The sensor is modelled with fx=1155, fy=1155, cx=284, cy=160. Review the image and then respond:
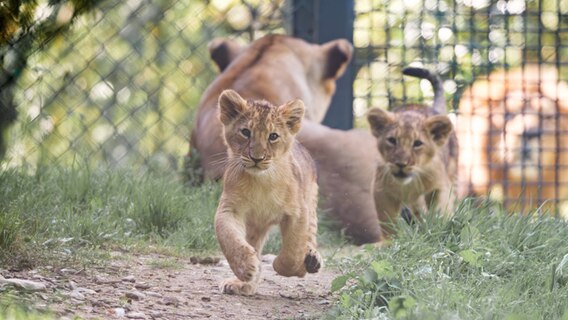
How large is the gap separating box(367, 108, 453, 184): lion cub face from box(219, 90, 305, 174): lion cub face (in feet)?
4.42

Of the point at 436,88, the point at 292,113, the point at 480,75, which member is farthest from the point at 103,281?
the point at 480,75

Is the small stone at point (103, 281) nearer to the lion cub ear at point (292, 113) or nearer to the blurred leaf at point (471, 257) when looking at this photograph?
the lion cub ear at point (292, 113)

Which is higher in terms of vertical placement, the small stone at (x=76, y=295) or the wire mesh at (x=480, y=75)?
the wire mesh at (x=480, y=75)

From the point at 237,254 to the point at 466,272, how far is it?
788mm

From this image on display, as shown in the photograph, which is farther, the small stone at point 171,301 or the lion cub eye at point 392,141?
the lion cub eye at point 392,141

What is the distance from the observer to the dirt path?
3627mm

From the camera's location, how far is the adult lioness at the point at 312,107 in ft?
20.1

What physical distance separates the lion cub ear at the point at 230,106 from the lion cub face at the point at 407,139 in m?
1.41

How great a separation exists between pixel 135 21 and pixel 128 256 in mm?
3842

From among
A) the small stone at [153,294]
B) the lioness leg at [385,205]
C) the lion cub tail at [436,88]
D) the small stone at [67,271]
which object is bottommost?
the lioness leg at [385,205]

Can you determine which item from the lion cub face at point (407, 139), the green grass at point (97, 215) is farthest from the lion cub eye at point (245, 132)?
the lion cub face at point (407, 139)

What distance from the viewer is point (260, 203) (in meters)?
4.16

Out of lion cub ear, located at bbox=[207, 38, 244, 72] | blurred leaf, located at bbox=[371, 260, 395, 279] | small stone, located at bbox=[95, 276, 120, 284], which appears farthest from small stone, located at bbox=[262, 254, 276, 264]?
lion cub ear, located at bbox=[207, 38, 244, 72]

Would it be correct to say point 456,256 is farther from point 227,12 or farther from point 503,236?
point 227,12
